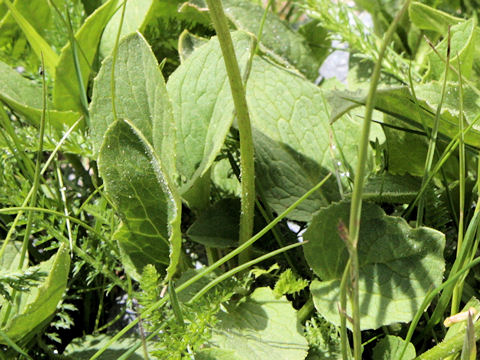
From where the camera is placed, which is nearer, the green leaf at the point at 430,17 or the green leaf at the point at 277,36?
the green leaf at the point at 430,17

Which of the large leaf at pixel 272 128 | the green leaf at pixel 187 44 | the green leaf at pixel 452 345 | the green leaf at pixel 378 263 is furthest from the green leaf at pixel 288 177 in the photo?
the green leaf at pixel 452 345

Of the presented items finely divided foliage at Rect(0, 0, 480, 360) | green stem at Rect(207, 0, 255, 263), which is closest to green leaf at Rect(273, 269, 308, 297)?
finely divided foliage at Rect(0, 0, 480, 360)

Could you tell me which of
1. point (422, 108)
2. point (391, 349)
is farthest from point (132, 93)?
point (391, 349)

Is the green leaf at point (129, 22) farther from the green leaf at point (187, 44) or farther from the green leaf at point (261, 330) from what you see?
the green leaf at point (261, 330)

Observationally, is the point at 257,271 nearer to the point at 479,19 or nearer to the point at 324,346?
the point at 324,346

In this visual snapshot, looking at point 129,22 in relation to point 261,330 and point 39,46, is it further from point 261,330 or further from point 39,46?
point 261,330

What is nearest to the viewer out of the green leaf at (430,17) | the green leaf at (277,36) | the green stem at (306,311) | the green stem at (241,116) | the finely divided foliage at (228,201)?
the green stem at (241,116)

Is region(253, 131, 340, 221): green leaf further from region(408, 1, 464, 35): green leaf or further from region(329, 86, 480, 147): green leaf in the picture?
region(408, 1, 464, 35): green leaf
